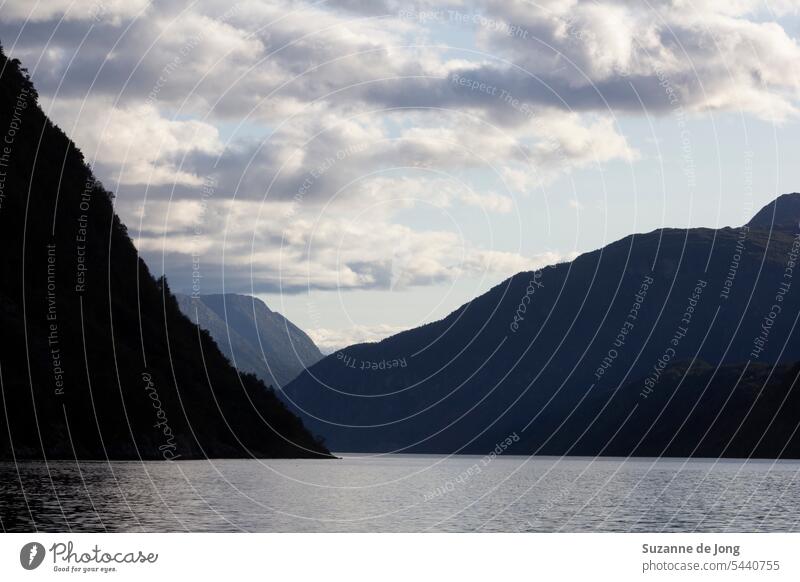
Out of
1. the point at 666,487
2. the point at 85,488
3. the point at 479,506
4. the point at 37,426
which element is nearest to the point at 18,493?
the point at 85,488

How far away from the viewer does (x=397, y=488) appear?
167 m

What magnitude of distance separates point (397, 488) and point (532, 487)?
88.2 feet

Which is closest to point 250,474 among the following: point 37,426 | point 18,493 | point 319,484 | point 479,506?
point 319,484

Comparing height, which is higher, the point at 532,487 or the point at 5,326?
the point at 5,326

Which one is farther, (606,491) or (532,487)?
(532,487)
